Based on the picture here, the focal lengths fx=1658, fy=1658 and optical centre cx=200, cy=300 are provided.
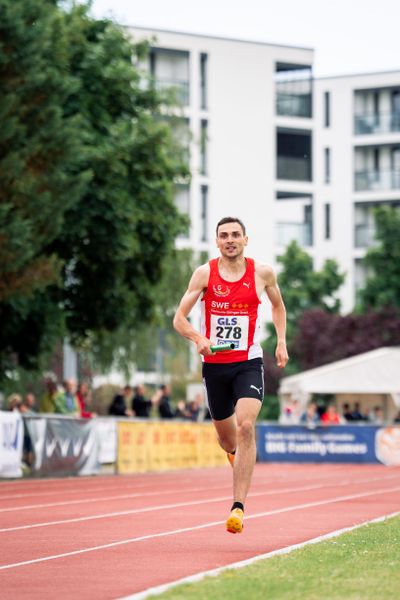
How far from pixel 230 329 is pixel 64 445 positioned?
737 inches

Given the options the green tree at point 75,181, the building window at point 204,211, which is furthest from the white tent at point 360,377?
the building window at point 204,211

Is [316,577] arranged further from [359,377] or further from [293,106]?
[293,106]

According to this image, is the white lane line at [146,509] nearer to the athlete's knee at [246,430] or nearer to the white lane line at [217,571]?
the athlete's knee at [246,430]

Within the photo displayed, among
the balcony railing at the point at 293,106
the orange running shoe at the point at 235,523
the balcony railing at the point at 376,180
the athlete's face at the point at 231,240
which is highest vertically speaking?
the balcony railing at the point at 293,106

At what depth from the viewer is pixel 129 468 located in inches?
1352

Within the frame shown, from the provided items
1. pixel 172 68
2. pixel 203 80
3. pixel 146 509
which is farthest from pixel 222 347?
pixel 203 80

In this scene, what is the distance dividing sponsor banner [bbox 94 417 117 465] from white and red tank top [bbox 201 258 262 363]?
20278mm

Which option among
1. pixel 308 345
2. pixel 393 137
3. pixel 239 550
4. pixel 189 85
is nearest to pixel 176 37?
pixel 189 85

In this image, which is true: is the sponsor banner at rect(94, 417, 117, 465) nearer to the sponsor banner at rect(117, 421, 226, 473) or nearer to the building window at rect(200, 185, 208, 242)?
the sponsor banner at rect(117, 421, 226, 473)

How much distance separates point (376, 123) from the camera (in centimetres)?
8531

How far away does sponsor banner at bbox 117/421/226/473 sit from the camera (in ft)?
113

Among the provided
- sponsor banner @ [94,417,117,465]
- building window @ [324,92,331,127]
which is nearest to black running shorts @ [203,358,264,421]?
sponsor banner @ [94,417,117,465]

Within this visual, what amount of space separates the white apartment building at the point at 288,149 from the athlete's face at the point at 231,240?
217ft

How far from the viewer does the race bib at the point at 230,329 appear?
12445 mm
